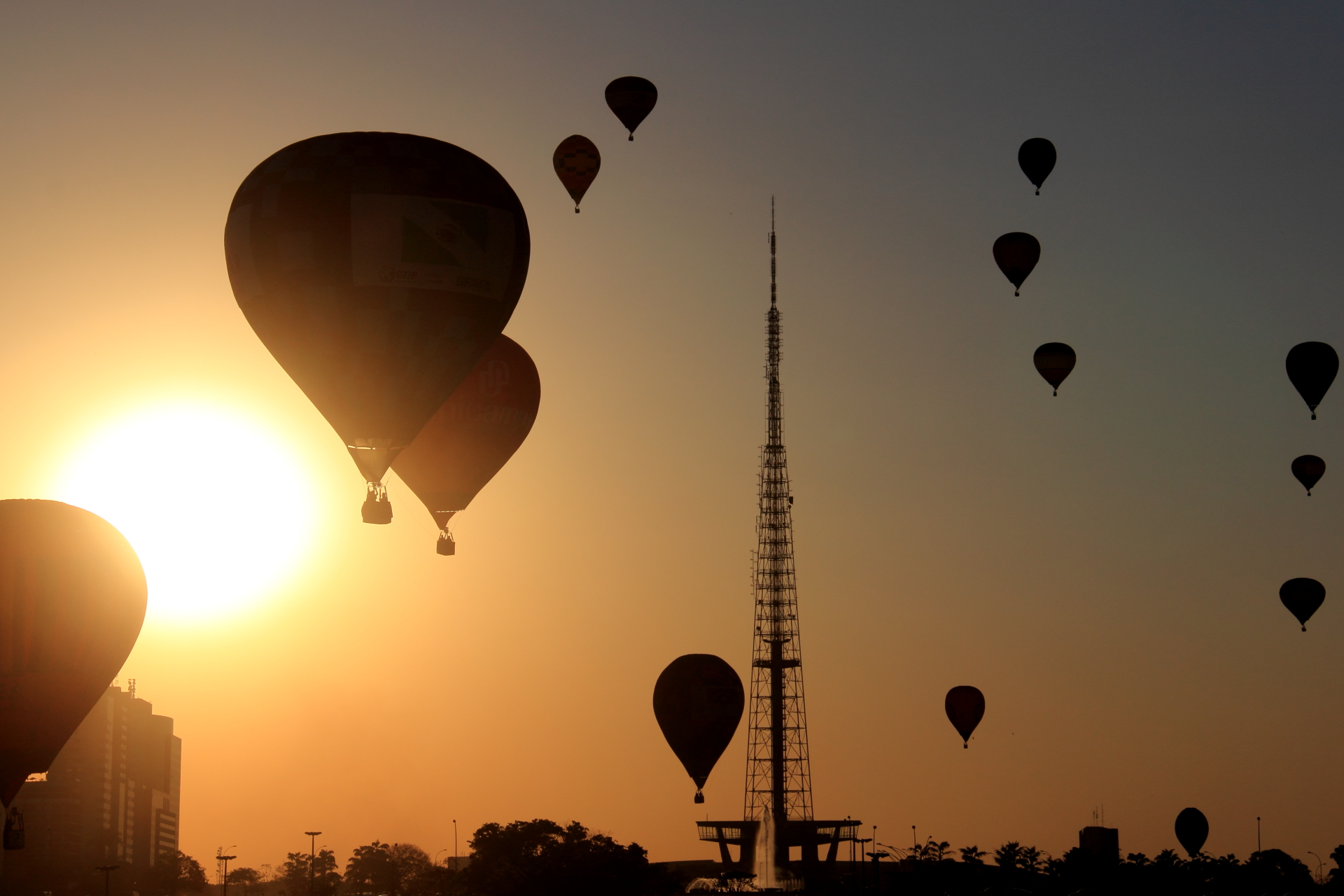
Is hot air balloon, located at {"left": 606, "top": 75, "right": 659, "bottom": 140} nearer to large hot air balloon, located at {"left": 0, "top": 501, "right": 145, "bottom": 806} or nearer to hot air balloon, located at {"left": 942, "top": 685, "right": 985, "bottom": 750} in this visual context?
large hot air balloon, located at {"left": 0, "top": 501, "right": 145, "bottom": 806}

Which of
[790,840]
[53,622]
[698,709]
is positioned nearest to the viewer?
[53,622]

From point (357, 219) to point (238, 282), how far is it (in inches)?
157

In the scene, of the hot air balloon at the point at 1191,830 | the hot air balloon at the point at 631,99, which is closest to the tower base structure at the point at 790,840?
the hot air balloon at the point at 1191,830

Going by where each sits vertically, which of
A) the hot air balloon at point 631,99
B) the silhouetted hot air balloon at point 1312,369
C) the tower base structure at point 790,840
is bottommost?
the tower base structure at point 790,840

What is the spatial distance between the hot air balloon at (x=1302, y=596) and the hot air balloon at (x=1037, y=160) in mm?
24597

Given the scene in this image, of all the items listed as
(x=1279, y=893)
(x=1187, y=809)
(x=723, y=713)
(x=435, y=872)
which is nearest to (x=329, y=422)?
(x=723, y=713)

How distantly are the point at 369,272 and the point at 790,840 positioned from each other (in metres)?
122

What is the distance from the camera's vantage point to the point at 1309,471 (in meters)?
84.8

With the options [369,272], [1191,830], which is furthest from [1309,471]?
[369,272]

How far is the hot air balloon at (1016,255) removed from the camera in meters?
77.8

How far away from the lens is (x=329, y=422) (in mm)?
47438

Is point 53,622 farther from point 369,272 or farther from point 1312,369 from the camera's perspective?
point 1312,369

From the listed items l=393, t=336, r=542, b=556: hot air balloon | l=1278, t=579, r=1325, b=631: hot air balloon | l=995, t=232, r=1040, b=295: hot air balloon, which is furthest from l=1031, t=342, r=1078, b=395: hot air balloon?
l=393, t=336, r=542, b=556: hot air balloon

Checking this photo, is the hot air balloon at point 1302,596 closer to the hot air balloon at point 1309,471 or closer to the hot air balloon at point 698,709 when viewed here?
the hot air balloon at point 1309,471
